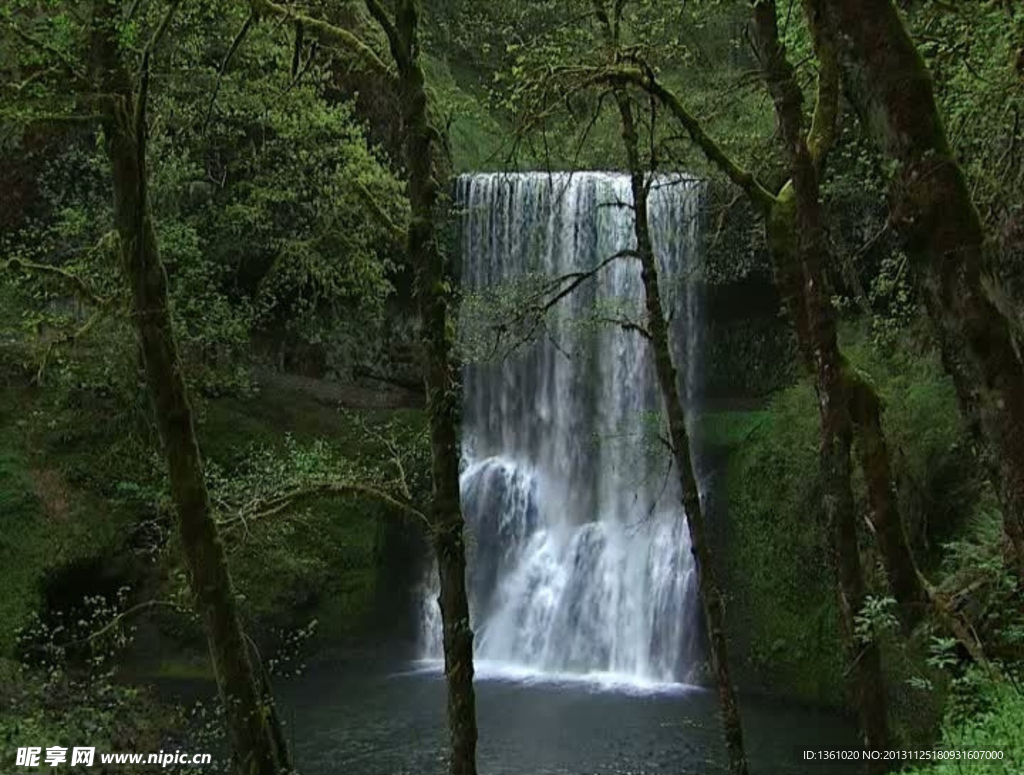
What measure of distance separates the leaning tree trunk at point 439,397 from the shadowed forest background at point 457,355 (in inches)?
0.9

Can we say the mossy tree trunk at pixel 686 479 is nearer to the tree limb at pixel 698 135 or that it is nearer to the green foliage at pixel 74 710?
the tree limb at pixel 698 135

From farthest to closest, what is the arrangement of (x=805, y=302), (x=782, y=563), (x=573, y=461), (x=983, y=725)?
(x=573, y=461)
(x=782, y=563)
(x=805, y=302)
(x=983, y=725)

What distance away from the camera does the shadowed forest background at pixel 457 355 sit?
555 centimetres

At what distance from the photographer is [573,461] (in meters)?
19.2

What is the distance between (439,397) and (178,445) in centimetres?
207

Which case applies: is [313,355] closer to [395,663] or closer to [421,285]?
[395,663]

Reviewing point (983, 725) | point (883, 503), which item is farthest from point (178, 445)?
point (983, 725)

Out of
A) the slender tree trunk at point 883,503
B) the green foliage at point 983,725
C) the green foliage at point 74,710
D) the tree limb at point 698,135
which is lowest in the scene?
the green foliage at point 74,710

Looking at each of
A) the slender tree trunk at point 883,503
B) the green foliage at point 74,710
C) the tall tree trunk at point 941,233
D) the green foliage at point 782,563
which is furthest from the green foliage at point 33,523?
the tall tree trunk at point 941,233

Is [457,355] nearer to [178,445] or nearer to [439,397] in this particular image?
[178,445]

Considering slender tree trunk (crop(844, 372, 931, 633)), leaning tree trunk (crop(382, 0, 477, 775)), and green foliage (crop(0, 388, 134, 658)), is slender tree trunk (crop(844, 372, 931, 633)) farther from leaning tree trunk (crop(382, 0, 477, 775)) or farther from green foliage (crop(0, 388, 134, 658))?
green foliage (crop(0, 388, 134, 658))

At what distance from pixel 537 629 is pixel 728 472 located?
4.30 metres

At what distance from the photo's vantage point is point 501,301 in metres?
9.45

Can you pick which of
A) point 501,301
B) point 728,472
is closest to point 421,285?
point 501,301
